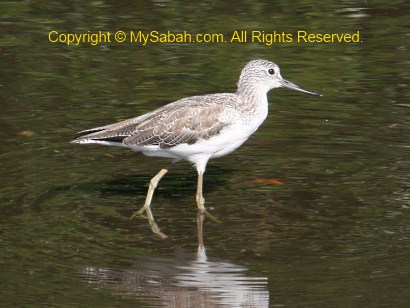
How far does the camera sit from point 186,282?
9.69 metres

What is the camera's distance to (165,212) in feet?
38.0

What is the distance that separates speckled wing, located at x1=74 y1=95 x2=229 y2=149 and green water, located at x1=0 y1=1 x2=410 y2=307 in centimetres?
64

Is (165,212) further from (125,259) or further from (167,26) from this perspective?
(167,26)

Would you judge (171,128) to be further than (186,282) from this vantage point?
Yes

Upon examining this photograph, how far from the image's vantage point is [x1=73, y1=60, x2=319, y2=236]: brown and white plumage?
37.6 feet

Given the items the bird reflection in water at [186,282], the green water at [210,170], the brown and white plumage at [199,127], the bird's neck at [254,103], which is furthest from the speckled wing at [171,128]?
the bird reflection in water at [186,282]

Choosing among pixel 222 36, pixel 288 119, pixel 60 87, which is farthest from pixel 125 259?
pixel 222 36

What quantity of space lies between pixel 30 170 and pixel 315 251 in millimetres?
3549

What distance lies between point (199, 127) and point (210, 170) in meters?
1.49
